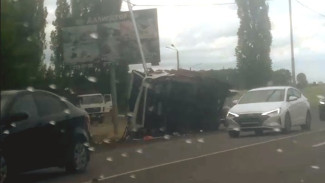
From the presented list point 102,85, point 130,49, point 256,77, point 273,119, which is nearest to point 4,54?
point 273,119

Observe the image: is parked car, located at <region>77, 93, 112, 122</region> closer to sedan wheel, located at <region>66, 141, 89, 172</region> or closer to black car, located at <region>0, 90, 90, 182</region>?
sedan wheel, located at <region>66, 141, 89, 172</region>

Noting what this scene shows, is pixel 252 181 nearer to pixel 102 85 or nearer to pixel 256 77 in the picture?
pixel 256 77

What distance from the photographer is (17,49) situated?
13.7 ft

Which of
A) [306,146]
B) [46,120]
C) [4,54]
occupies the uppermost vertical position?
[4,54]

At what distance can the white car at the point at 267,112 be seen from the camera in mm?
20281

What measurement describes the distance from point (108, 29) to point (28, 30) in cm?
2101

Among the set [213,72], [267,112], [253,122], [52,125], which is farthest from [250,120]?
[52,125]

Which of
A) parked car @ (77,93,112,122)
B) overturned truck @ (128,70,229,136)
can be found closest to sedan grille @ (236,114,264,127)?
overturned truck @ (128,70,229,136)

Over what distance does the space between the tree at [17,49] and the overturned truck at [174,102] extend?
58.6 feet

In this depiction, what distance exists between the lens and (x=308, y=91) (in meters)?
32.8

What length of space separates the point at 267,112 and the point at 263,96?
4.55ft

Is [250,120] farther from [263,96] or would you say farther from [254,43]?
[254,43]

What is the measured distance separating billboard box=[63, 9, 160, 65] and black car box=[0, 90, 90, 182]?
10405 mm

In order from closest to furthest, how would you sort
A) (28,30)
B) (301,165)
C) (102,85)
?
1. (28,30)
2. (301,165)
3. (102,85)
